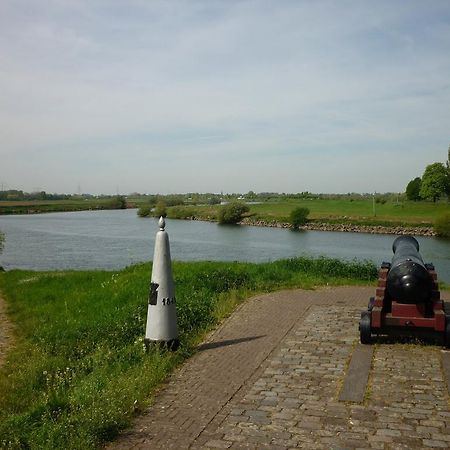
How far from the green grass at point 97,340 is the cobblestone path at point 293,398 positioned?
27 cm

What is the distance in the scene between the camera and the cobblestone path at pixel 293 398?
13.9 ft

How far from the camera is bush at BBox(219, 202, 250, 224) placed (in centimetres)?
6944

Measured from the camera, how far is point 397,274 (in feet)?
22.8

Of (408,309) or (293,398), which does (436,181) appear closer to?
(408,309)

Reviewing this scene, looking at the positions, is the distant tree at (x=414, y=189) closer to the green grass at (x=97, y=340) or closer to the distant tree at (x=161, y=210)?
the distant tree at (x=161, y=210)

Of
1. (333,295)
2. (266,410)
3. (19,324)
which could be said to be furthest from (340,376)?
(19,324)

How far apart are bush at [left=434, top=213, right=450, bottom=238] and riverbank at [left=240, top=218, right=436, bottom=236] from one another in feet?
2.75

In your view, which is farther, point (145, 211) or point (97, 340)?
point (145, 211)

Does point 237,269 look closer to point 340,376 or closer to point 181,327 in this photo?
point 181,327

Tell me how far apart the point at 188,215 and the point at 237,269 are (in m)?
68.4

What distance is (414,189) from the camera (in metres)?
84.6

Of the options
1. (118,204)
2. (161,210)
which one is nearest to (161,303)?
(161,210)

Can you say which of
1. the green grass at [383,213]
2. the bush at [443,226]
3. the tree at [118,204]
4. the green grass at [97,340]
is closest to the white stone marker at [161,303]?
the green grass at [97,340]

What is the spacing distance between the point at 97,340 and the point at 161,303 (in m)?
1.92
